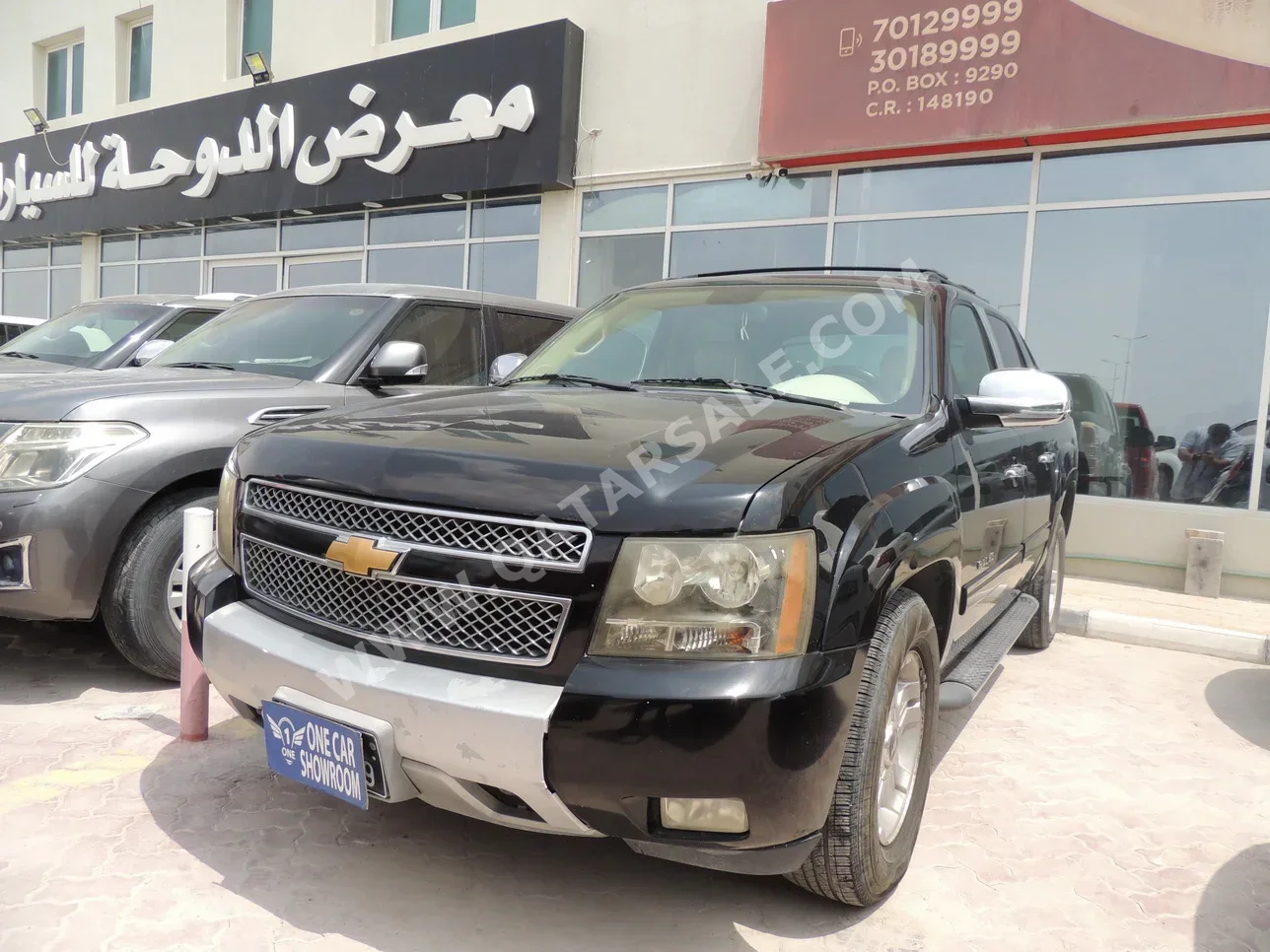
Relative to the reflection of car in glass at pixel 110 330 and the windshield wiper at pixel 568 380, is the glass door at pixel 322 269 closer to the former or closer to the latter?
the reflection of car in glass at pixel 110 330

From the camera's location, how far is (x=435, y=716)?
1.93 m

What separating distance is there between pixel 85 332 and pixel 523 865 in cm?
524

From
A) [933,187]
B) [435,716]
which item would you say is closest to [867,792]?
[435,716]

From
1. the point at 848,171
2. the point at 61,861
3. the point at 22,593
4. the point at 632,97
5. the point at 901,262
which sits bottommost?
the point at 61,861

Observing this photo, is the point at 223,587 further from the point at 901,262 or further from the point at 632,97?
the point at 632,97

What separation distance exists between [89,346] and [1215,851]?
6465 mm

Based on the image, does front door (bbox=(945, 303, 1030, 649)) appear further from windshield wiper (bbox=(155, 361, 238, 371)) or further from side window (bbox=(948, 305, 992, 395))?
windshield wiper (bbox=(155, 361, 238, 371))

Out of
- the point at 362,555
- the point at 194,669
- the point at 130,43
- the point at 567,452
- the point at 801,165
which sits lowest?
the point at 194,669

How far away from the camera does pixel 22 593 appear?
3.34m

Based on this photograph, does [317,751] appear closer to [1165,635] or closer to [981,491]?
[981,491]

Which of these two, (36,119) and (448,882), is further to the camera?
(36,119)

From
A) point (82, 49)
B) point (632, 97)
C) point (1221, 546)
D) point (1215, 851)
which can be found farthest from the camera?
point (82, 49)

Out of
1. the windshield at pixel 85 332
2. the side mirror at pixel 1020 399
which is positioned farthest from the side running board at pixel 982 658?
the windshield at pixel 85 332

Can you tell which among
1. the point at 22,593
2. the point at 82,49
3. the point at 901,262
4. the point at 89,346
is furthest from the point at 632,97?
the point at 82,49
